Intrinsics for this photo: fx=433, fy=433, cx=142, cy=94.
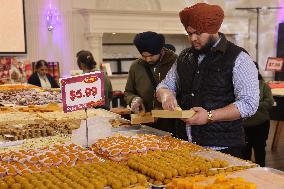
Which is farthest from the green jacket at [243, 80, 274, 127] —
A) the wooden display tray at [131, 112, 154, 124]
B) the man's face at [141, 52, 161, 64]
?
the wooden display tray at [131, 112, 154, 124]

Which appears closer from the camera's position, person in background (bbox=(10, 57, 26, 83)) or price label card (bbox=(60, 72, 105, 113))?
price label card (bbox=(60, 72, 105, 113))

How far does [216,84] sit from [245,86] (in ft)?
0.52

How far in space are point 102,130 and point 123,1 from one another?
859 centimetres

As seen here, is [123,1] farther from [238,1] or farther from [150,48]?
[150,48]

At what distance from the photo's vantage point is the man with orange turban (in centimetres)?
229

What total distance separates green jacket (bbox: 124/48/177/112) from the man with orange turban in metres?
0.94

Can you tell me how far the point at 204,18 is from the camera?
229 cm

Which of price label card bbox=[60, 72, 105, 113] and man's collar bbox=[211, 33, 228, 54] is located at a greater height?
man's collar bbox=[211, 33, 228, 54]

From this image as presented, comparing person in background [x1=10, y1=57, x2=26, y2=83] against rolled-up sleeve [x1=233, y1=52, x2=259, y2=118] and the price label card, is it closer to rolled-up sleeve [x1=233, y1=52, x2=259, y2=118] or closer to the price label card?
the price label card

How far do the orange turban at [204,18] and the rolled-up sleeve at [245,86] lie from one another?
0.72 ft

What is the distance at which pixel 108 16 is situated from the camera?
33.4 feet

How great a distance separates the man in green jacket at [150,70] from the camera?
3.27 m

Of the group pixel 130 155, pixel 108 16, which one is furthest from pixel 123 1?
pixel 130 155

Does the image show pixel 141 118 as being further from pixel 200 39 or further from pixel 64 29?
pixel 64 29
